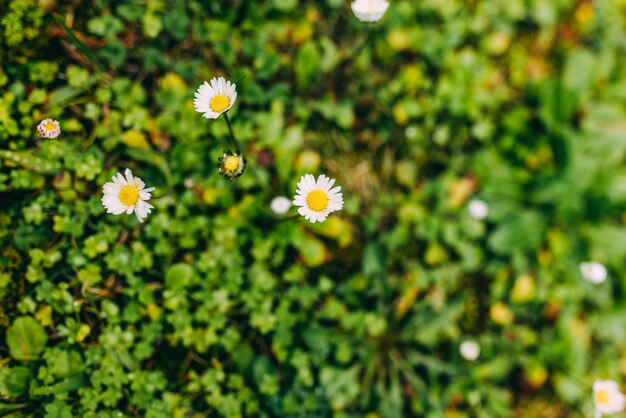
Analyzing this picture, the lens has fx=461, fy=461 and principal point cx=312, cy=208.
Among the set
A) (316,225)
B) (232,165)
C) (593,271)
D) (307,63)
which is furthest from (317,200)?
(593,271)

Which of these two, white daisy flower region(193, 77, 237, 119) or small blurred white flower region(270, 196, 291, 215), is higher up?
white daisy flower region(193, 77, 237, 119)

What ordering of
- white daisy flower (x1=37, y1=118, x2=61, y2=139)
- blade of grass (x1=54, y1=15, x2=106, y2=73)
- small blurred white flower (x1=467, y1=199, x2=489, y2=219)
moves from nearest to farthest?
white daisy flower (x1=37, y1=118, x2=61, y2=139) < blade of grass (x1=54, y1=15, x2=106, y2=73) < small blurred white flower (x1=467, y1=199, x2=489, y2=219)

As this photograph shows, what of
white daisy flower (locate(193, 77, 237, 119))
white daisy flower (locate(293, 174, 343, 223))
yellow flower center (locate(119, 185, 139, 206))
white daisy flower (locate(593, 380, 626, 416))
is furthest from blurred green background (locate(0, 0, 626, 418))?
white daisy flower (locate(293, 174, 343, 223))

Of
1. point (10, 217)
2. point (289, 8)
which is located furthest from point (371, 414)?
point (289, 8)

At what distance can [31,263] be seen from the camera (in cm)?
184

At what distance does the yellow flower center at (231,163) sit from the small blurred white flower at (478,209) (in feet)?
4.90

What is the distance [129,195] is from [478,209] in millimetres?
1873

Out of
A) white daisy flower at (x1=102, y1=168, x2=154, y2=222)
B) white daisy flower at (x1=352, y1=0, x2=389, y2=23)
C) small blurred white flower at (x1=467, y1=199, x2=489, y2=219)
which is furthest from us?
small blurred white flower at (x1=467, y1=199, x2=489, y2=219)

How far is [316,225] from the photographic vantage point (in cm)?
241

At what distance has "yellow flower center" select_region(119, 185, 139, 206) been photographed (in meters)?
1.73

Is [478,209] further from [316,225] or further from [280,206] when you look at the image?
[280,206]

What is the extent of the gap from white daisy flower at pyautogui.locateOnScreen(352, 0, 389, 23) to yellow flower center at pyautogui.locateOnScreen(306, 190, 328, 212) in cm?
95

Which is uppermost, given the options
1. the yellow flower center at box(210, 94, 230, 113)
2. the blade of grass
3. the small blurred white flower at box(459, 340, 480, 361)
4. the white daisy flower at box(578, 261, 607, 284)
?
the blade of grass

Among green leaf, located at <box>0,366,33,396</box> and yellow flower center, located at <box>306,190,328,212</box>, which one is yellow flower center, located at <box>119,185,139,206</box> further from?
green leaf, located at <box>0,366,33,396</box>
